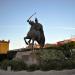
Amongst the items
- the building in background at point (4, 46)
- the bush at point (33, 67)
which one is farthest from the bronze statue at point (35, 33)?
the building in background at point (4, 46)

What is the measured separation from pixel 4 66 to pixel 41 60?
4.05 metres

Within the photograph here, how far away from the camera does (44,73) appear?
19484 mm

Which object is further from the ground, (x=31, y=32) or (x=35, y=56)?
(x=31, y=32)

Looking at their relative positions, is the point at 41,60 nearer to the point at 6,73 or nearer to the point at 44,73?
the point at 44,73

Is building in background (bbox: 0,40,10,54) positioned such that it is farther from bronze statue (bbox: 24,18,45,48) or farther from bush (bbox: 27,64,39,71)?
bush (bbox: 27,64,39,71)

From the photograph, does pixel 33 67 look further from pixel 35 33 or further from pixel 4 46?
pixel 4 46

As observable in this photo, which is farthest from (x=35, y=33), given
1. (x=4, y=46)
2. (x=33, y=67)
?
(x=4, y=46)

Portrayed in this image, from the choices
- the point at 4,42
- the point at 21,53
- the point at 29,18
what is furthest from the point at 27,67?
the point at 4,42

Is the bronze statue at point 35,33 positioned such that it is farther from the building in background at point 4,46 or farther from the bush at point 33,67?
the building in background at point 4,46

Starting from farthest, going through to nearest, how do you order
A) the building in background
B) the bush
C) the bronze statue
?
the building in background
the bronze statue
the bush

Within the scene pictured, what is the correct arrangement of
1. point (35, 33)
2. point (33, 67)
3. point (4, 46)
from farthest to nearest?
point (4, 46), point (35, 33), point (33, 67)

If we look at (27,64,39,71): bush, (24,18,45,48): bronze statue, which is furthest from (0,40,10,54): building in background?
(27,64,39,71): bush

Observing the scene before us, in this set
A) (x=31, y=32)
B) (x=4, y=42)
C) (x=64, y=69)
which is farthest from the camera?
(x=4, y=42)

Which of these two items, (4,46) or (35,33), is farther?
(4,46)
